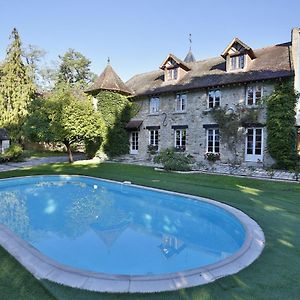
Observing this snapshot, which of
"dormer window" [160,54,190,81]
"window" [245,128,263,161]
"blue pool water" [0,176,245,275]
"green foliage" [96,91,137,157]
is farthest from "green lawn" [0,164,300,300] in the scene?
"green foliage" [96,91,137,157]

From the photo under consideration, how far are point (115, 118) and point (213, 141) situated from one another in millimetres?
9522

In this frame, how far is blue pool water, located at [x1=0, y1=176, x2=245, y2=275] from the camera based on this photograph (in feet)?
19.0

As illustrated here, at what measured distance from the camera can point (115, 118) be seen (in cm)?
2462

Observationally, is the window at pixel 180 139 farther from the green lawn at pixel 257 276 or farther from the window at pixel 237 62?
the green lawn at pixel 257 276

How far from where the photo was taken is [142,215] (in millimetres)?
9523

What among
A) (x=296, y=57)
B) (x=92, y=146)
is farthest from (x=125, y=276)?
(x=92, y=146)

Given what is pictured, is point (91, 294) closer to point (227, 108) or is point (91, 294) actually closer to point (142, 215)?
point (142, 215)

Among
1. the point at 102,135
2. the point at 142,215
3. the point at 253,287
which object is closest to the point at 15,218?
the point at 142,215

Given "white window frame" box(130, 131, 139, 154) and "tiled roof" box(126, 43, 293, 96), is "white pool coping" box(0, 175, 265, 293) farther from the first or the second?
"white window frame" box(130, 131, 139, 154)

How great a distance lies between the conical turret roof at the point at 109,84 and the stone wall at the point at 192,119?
5.89 ft

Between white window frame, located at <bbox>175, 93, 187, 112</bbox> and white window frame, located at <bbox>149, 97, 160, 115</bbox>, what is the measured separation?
1.99 meters

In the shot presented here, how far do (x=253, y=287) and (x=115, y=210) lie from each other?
685 cm

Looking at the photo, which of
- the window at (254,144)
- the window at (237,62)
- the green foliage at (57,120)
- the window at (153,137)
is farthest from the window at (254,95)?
the green foliage at (57,120)

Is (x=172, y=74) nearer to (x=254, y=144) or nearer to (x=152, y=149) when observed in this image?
(x=152, y=149)
